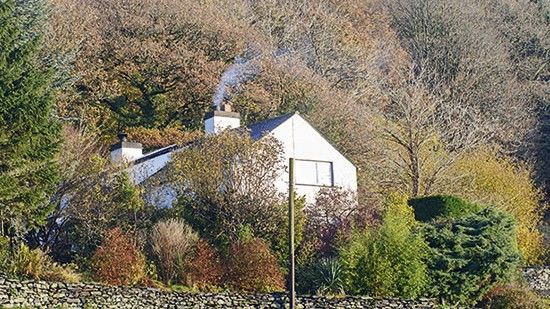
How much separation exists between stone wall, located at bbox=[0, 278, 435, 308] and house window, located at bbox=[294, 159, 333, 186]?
8.21 meters

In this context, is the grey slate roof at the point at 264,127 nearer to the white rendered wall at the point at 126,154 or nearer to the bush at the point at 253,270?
the white rendered wall at the point at 126,154

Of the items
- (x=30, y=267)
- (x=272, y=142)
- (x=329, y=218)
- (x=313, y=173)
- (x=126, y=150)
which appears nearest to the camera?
(x=30, y=267)

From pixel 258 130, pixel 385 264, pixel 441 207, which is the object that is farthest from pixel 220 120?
pixel 385 264

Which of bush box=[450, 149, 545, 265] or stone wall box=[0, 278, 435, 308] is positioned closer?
stone wall box=[0, 278, 435, 308]

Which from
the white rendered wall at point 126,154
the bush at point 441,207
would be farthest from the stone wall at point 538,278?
the white rendered wall at point 126,154

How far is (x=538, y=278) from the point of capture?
42.2 m

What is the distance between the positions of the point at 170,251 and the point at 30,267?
186 inches

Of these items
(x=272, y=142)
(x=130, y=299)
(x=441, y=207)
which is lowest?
(x=130, y=299)

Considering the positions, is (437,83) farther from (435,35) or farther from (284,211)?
(284,211)

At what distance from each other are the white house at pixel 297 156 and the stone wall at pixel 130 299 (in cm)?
708

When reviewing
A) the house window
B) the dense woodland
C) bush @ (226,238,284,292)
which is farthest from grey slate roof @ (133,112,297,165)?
bush @ (226,238,284,292)

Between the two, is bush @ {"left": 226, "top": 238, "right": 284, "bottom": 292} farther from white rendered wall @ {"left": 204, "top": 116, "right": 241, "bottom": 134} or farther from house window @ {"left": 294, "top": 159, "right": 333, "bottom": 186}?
white rendered wall @ {"left": 204, "top": 116, "right": 241, "bottom": 134}

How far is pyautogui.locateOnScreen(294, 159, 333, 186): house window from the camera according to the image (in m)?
38.4

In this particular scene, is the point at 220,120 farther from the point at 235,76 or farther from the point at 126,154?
the point at 235,76
